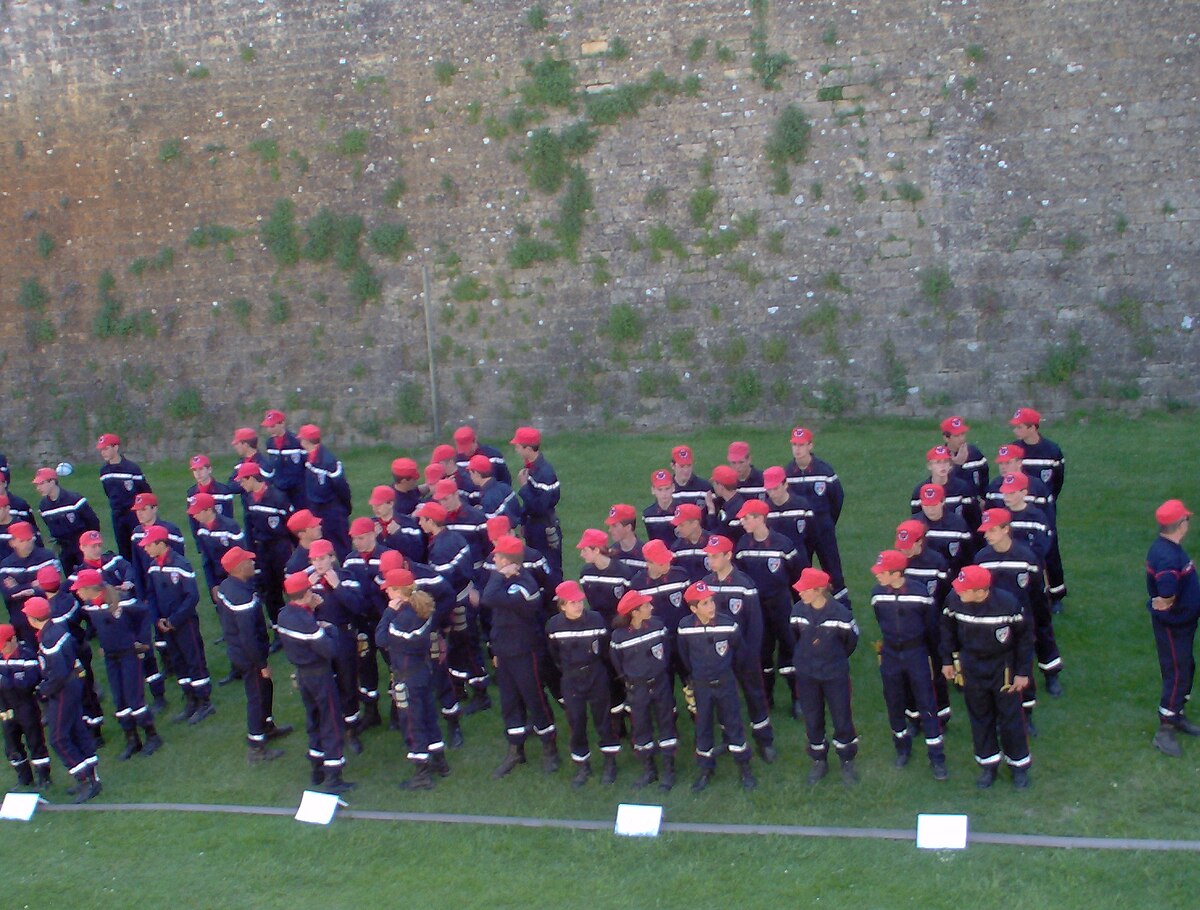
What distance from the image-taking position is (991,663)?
21.1 ft

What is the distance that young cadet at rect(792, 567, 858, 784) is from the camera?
664cm

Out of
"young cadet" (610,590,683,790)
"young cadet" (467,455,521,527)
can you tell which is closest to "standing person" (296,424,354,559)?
"young cadet" (467,455,521,527)

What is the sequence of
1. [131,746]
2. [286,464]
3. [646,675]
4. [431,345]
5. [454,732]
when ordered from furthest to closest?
[431,345]
[286,464]
[131,746]
[454,732]
[646,675]

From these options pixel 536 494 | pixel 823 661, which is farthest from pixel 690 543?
pixel 536 494

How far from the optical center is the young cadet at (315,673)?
7.12 meters

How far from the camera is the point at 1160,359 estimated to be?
1428cm

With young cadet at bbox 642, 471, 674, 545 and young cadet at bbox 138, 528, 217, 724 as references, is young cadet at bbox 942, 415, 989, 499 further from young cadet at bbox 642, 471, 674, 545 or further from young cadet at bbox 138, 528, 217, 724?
young cadet at bbox 138, 528, 217, 724

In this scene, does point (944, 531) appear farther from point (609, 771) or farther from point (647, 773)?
point (609, 771)

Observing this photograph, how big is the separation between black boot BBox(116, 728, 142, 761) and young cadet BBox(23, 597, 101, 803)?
452mm

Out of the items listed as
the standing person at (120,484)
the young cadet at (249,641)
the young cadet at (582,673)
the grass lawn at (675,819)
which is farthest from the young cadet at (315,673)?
the standing person at (120,484)

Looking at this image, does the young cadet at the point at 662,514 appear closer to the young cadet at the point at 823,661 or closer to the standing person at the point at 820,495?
the standing person at the point at 820,495

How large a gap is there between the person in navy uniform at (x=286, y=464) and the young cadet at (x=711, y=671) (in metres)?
4.89

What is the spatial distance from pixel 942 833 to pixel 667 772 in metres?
1.71

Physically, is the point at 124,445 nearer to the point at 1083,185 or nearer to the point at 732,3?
the point at 732,3
